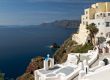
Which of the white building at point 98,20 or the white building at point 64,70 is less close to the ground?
the white building at point 98,20

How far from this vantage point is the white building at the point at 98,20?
71.1m

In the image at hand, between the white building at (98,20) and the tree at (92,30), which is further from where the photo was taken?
the tree at (92,30)

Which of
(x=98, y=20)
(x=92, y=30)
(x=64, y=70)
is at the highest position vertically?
(x=98, y=20)

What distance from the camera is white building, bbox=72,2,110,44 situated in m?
71.1

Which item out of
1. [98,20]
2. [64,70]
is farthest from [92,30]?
[64,70]

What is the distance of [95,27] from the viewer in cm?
7175

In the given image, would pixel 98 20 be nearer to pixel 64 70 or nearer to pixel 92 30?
pixel 92 30

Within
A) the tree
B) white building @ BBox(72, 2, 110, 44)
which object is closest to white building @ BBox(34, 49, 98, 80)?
white building @ BBox(72, 2, 110, 44)

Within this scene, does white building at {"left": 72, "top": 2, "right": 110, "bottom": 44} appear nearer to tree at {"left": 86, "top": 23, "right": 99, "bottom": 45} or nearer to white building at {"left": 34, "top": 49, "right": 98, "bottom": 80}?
tree at {"left": 86, "top": 23, "right": 99, "bottom": 45}

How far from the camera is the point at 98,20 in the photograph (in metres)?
73.1

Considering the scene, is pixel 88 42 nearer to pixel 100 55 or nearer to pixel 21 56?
pixel 100 55

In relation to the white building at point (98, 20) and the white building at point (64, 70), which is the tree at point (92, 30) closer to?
the white building at point (98, 20)

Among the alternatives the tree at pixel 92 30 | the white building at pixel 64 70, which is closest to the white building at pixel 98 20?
the tree at pixel 92 30

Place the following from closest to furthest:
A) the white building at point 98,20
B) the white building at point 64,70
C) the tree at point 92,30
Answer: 1. the white building at point 64,70
2. the white building at point 98,20
3. the tree at point 92,30
